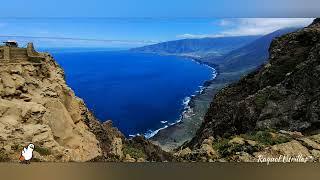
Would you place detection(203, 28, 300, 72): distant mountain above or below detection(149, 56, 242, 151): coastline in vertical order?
above

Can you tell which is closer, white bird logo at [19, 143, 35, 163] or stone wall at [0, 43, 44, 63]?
white bird logo at [19, 143, 35, 163]

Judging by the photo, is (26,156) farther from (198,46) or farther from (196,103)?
(196,103)

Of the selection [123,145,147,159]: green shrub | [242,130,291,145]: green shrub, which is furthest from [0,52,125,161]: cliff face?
[242,130,291,145]: green shrub

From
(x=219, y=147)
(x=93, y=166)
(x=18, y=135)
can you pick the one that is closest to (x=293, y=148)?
(x=219, y=147)

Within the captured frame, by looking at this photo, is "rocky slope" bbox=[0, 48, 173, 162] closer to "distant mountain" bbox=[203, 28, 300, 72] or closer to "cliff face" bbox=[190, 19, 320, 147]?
"distant mountain" bbox=[203, 28, 300, 72]

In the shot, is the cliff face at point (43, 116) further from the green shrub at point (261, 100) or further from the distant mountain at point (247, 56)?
the green shrub at point (261, 100)

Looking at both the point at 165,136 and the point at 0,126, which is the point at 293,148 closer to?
the point at 165,136

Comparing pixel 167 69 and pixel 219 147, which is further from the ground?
pixel 167 69
